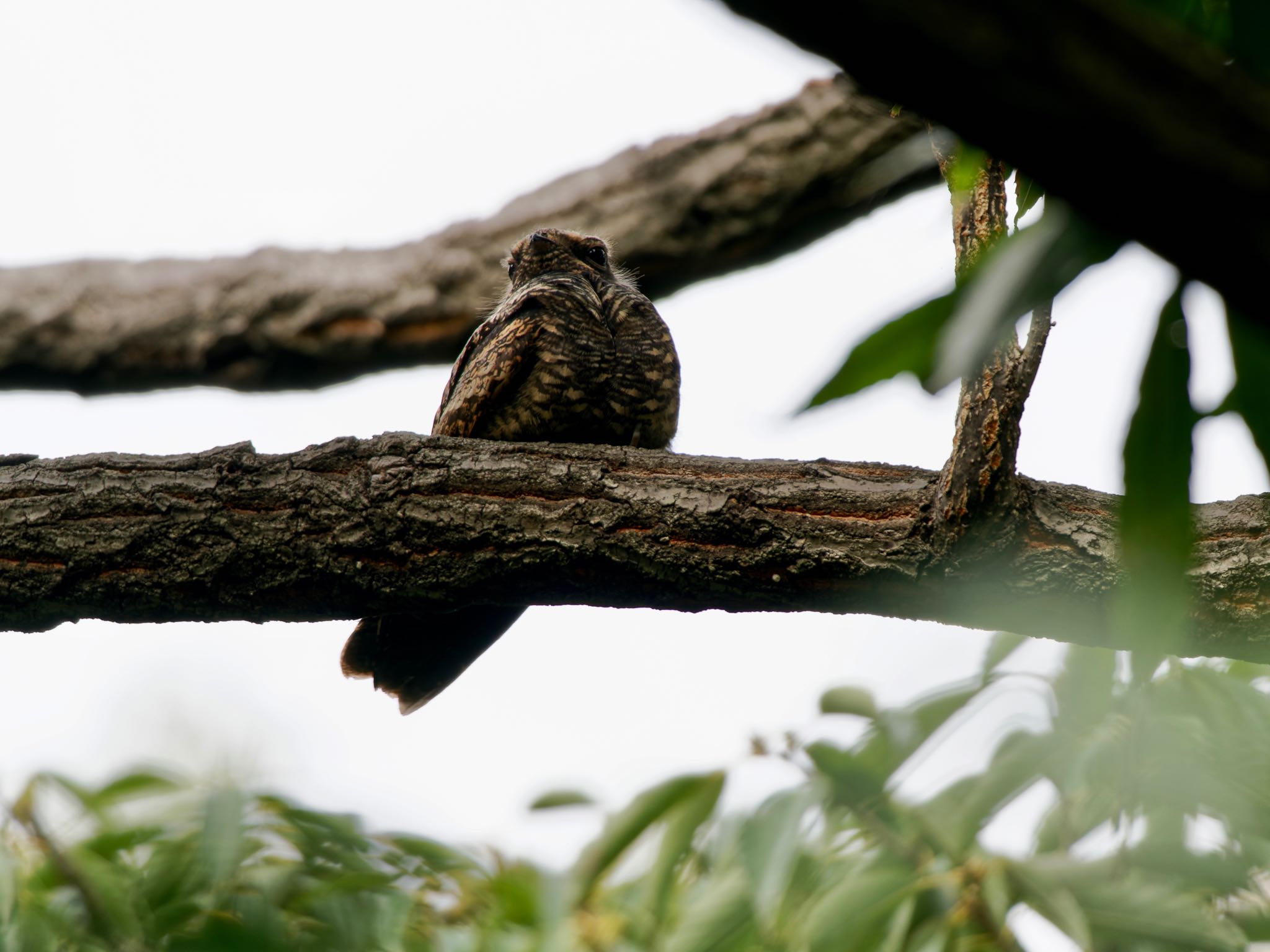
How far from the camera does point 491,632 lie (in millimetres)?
3174

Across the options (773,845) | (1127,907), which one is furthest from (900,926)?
(1127,907)

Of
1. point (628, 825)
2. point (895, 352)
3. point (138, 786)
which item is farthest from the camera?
point (138, 786)

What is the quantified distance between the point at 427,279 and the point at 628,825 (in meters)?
4.23

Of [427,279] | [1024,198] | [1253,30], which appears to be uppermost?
[427,279]

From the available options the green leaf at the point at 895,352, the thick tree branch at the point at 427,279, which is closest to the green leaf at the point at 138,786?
the green leaf at the point at 895,352

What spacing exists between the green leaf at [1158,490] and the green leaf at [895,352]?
175 mm

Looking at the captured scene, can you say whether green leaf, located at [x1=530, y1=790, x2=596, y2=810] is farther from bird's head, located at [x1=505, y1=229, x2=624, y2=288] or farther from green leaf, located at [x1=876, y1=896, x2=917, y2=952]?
bird's head, located at [x1=505, y1=229, x2=624, y2=288]

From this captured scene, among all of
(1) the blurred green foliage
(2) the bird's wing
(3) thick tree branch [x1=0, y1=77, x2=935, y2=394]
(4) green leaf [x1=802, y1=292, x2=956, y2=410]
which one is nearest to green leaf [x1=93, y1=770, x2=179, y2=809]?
(1) the blurred green foliage

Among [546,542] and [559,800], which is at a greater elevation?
[546,542]

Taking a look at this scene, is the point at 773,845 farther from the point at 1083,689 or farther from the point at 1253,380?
the point at 1253,380

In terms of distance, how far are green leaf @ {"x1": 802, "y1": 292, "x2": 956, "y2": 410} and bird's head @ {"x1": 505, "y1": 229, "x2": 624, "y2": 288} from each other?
9.87ft

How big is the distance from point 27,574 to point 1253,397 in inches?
93.2

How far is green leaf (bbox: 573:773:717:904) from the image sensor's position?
2.32m

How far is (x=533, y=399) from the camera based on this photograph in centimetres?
337
